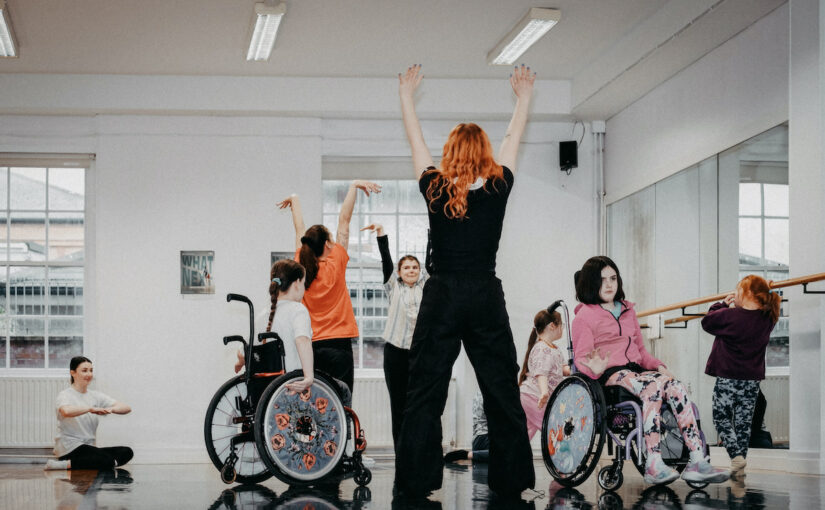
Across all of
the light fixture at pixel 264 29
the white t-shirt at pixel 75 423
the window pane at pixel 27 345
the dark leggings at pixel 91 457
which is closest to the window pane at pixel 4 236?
the window pane at pixel 27 345

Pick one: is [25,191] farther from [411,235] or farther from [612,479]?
[612,479]

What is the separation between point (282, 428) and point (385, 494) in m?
0.59

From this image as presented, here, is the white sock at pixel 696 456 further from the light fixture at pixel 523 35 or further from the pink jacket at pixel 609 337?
the light fixture at pixel 523 35

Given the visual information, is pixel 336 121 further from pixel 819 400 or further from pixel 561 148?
pixel 819 400

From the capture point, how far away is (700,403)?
20.9 ft

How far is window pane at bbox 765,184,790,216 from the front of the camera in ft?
18.2

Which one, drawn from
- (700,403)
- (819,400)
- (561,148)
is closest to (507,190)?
(819,400)

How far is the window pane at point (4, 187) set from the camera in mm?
8523

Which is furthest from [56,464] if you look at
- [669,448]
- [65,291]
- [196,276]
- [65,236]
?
[669,448]

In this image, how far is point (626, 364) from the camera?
447cm

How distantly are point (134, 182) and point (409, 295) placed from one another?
381 centimetres

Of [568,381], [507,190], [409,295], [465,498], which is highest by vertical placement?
Answer: [507,190]

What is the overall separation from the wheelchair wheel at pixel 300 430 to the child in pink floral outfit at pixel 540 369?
1656 millimetres

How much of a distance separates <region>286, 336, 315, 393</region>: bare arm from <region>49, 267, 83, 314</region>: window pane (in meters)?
4.80
